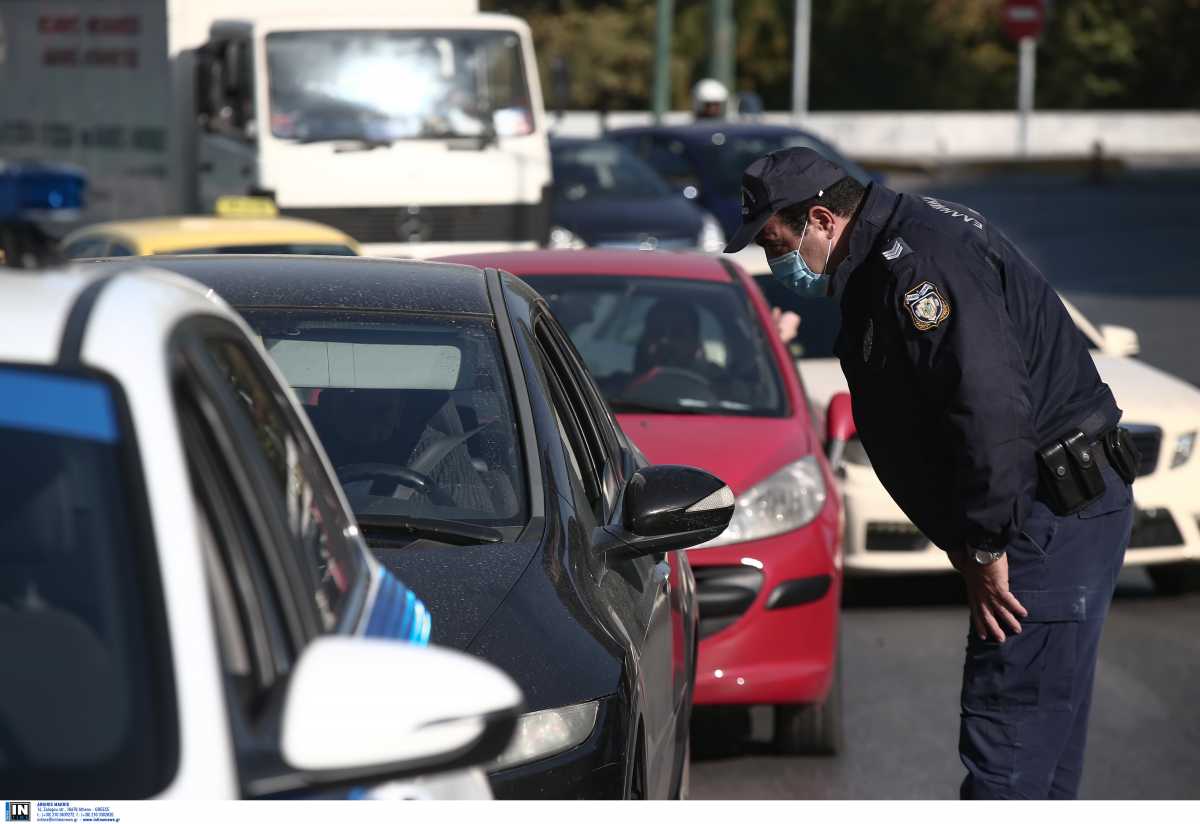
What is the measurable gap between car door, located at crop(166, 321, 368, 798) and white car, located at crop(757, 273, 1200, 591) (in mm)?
5471

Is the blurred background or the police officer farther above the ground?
the police officer

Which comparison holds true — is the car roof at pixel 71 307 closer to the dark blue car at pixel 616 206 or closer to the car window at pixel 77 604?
the car window at pixel 77 604

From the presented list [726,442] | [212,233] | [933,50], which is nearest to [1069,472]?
[726,442]

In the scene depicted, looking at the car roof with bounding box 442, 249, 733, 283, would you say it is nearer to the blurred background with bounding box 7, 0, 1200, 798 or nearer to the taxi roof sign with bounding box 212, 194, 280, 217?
the blurred background with bounding box 7, 0, 1200, 798

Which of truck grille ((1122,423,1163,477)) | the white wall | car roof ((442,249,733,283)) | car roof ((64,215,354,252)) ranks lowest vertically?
the white wall

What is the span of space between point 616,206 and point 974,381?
1509cm

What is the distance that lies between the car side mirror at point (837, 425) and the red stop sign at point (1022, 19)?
4319cm

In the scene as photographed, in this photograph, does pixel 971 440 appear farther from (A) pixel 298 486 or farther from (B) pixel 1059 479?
(A) pixel 298 486

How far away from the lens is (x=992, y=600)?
13.4 ft

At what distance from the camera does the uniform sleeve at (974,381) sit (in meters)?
3.85

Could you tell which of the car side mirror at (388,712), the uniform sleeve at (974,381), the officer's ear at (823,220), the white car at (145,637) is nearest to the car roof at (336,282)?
the officer's ear at (823,220)

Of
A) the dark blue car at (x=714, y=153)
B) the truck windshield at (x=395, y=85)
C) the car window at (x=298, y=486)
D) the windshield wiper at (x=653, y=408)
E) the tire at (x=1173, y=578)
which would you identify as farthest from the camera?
the dark blue car at (x=714, y=153)

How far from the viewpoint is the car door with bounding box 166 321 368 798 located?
1.97 m
